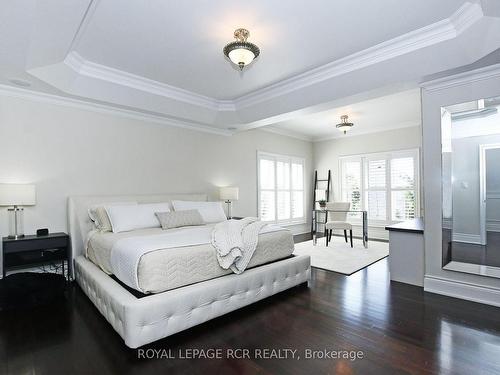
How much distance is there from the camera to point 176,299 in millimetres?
2215

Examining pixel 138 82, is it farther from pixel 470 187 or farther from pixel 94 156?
pixel 470 187

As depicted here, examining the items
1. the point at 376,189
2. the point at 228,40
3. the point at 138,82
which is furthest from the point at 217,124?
the point at 376,189

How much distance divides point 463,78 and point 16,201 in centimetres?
529

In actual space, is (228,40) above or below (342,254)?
above

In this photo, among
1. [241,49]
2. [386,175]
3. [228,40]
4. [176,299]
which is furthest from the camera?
[386,175]

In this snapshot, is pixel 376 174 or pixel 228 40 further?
pixel 376 174

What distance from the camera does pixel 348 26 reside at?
103 inches

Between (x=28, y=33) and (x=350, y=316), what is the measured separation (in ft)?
12.6

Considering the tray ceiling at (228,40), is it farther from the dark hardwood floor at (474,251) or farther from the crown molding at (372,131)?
the crown molding at (372,131)

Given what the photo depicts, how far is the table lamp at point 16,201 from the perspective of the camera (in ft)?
10.2

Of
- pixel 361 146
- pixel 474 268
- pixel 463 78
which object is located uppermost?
pixel 463 78

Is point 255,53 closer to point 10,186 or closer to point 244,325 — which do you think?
point 244,325

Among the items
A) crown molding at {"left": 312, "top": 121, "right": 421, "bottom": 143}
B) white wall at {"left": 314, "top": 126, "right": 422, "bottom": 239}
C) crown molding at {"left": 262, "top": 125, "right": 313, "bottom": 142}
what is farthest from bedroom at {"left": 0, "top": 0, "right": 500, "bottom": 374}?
crown molding at {"left": 262, "top": 125, "right": 313, "bottom": 142}

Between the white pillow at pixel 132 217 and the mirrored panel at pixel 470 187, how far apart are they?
3.74 m
